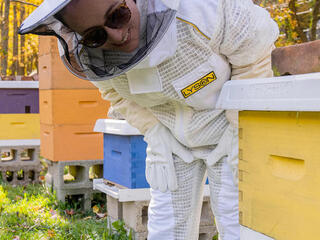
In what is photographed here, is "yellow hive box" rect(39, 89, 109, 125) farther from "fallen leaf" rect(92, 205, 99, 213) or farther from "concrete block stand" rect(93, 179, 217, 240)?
"concrete block stand" rect(93, 179, 217, 240)

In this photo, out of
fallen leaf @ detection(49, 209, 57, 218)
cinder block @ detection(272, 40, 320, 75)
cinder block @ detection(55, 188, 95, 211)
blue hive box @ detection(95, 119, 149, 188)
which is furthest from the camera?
cinder block @ detection(55, 188, 95, 211)

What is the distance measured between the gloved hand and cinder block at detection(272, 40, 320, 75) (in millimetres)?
607

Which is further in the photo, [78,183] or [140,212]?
[78,183]

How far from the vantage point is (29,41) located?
25.8 ft

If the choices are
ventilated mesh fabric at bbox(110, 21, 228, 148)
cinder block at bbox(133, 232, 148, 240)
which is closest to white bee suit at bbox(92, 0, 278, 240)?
ventilated mesh fabric at bbox(110, 21, 228, 148)

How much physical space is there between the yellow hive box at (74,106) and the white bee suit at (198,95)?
5.05 feet

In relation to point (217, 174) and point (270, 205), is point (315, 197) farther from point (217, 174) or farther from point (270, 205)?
point (217, 174)

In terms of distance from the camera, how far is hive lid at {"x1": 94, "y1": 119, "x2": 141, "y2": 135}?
8.34 ft

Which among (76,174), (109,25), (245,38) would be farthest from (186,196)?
(76,174)

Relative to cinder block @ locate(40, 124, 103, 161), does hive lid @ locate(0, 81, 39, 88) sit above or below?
above

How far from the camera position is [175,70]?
1503 mm

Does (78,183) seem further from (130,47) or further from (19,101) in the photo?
(130,47)

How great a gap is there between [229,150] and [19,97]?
122 inches

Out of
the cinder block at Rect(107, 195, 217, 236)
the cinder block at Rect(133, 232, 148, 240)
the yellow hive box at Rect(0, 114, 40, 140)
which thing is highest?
the yellow hive box at Rect(0, 114, 40, 140)
